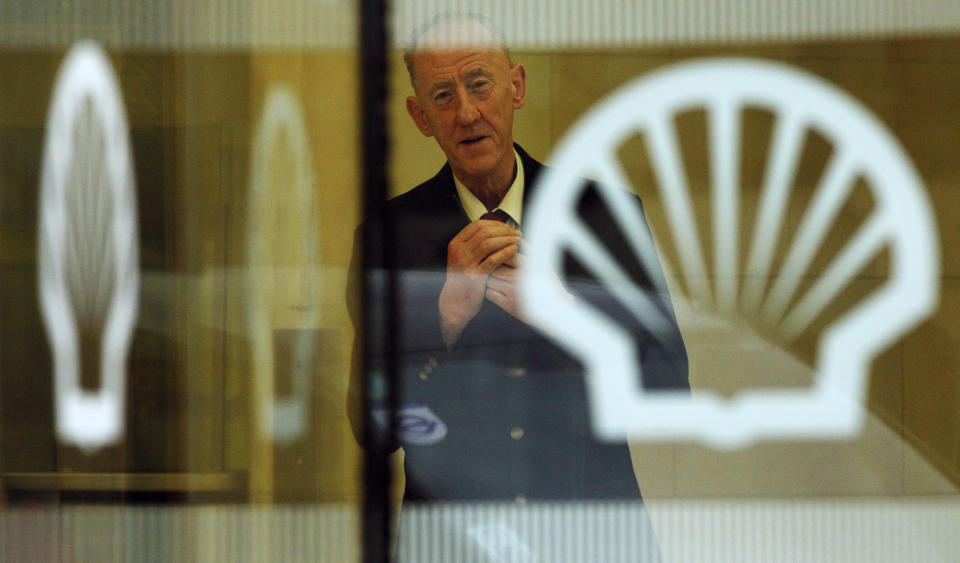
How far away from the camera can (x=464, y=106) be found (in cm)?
240

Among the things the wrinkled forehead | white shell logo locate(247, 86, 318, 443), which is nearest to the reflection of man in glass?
the wrinkled forehead

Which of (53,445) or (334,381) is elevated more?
(334,381)

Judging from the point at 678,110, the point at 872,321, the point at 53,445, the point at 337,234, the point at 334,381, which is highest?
the point at 678,110

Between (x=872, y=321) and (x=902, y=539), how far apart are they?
612 millimetres

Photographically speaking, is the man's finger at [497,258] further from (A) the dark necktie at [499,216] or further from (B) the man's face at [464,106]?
(B) the man's face at [464,106]

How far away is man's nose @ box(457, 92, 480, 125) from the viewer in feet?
7.89

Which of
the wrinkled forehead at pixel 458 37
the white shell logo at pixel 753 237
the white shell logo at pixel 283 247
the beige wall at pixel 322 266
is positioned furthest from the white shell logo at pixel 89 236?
the white shell logo at pixel 753 237

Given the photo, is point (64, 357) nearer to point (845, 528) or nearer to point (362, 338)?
point (362, 338)

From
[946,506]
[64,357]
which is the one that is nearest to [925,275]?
[946,506]

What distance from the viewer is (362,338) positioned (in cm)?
246

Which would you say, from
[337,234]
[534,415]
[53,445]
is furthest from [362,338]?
[53,445]

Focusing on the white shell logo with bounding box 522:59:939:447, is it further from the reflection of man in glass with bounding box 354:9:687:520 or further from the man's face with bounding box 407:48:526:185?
the man's face with bounding box 407:48:526:185

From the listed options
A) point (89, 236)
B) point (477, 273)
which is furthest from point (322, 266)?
point (89, 236)

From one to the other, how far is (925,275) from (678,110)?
30.9 inches
